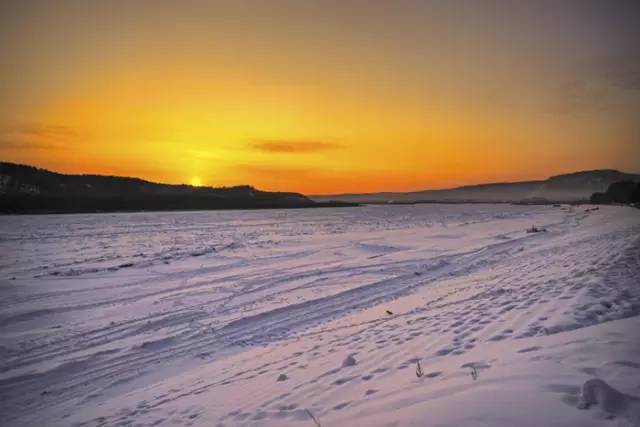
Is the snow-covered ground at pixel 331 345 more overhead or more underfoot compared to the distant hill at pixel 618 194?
more underfoot

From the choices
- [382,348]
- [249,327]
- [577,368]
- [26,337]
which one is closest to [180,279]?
[26,337]

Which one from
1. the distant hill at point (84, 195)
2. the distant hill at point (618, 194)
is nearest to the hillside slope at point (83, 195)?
the distant hill at point (84, 195)

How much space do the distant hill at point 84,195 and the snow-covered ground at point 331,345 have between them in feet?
283

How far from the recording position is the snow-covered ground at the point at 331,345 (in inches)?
143

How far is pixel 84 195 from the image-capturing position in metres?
111

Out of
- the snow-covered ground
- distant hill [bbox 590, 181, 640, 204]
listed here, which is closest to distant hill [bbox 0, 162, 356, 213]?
the snow-covered ground

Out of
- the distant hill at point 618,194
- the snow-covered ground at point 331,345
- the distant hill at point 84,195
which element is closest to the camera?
the snow-covered ground at point 331,345

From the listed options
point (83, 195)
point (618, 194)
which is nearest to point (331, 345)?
point (83, 195)

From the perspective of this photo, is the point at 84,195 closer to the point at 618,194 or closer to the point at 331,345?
the point at 331,345

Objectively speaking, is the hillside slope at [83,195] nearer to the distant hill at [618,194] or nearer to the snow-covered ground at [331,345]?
the snow-covered ground at [331,345]

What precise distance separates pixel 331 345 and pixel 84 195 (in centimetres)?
13254

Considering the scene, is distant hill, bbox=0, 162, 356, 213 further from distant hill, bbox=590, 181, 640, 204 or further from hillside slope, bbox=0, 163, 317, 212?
distant hill, bbox=590, 181, 640, 204

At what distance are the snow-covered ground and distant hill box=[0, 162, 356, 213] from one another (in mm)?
86215

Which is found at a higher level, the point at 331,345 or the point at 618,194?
the point at 618,194
